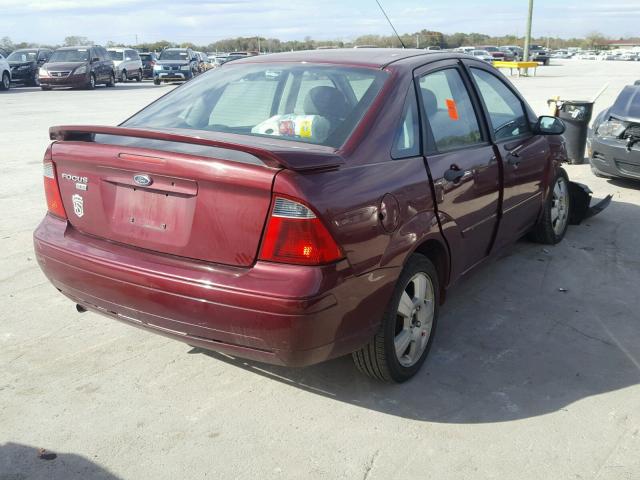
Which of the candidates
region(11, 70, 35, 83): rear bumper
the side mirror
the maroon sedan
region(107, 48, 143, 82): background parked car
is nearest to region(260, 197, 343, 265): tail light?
the maroon sedan

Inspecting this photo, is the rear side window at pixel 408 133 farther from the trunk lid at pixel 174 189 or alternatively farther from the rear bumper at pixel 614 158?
the rear bumper at pixel 614 158

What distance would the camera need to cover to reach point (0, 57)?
2602 cm

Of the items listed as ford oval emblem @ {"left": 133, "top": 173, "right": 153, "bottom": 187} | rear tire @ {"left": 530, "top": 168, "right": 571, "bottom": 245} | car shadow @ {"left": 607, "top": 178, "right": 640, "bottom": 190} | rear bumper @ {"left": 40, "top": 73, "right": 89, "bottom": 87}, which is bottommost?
car shadow @ {"left": 607, "top": 178, "right": 640, "bottom": 190}

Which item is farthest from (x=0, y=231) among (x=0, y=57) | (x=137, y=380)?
(x=0, y=57)

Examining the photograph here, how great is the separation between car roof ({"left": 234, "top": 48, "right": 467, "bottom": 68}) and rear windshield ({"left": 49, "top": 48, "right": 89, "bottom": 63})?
82.3 feet

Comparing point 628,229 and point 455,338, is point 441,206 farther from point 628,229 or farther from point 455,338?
point 628,229

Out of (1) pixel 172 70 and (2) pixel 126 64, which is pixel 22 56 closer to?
(2) pixel 126 64

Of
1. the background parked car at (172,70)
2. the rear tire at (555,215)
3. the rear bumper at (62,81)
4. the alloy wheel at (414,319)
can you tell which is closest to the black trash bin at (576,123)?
the rear tire at (555,215)

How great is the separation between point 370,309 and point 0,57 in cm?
2752

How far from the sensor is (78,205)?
3.30 metres

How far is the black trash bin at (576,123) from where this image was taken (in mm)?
9664

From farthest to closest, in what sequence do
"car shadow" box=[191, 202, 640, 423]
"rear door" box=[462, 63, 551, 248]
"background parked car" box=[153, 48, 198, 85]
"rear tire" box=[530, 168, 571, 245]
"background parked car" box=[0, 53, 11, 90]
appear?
"background parked car" box=[153, 48, 198, 85]
"background parked car" box=[0, 53, 11, 90]
"rear tire" box=[530, 168, 571, 245]
"rear door" box=[462, 63, 551, 248]
"car shadow" box=[191, 202, 640, 423]

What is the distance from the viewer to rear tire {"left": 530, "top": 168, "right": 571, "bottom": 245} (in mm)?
5652

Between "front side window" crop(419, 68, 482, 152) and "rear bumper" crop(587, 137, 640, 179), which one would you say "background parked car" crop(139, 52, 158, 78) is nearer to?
"rear bumper" crop(587, 137, 640, 179)
